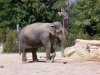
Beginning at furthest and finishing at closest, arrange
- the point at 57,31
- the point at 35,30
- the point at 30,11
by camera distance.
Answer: the point at 30,11
the point at 35,30
the point at 57,31

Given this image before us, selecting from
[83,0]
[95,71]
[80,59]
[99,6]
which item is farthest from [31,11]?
[95,71]

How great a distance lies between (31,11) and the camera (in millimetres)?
30344

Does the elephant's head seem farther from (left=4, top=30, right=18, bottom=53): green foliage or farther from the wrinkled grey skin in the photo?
(left=4, top=30, right=18, bottom=53): green foliage

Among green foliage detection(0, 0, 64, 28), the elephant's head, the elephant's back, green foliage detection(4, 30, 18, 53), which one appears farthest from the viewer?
green foliage detection(0, 0, 64, 28)

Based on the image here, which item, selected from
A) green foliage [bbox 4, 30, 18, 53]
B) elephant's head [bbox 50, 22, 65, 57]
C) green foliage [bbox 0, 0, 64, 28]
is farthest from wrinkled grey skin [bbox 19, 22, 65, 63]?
green foliage [bbox 0, 0, 64, 28]

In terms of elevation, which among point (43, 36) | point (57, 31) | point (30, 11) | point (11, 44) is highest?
point (30, 11)

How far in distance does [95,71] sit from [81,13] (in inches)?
676

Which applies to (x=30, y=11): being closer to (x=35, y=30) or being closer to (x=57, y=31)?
(x=35, y=30)

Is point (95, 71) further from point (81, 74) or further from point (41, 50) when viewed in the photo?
point (41, 50)

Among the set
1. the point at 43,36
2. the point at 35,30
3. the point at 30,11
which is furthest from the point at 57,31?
the point at 30,11

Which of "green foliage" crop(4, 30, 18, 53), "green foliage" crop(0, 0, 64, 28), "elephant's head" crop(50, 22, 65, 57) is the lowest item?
"green foliage" crop(4, 30, 18, 53)

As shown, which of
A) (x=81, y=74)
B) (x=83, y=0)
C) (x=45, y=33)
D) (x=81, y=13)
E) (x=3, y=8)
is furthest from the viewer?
(x=3, y=8)

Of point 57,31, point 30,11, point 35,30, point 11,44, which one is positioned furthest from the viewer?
point 30,11

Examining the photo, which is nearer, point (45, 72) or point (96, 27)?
point (45, 72)
